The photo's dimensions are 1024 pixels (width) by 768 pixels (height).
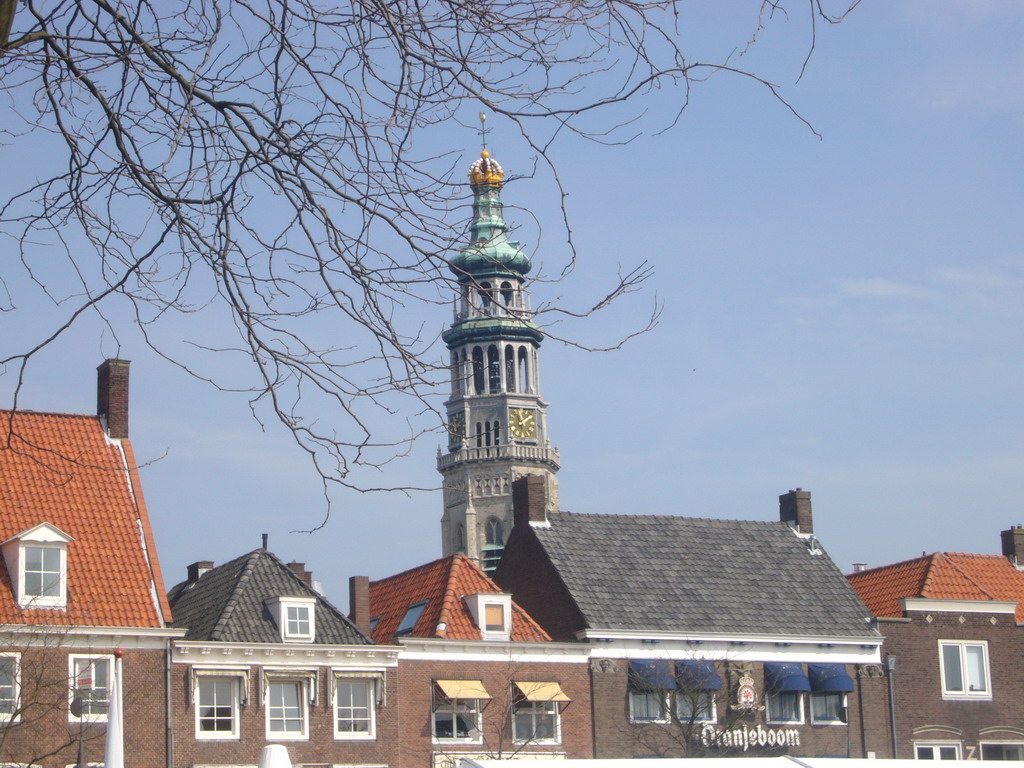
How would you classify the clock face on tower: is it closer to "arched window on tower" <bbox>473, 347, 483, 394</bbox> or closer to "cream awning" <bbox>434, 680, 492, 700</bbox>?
"arched window on tower" <bbox>473, 347, 483, 394</bbox>

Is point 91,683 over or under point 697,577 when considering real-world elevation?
under

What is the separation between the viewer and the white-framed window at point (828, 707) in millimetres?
39688

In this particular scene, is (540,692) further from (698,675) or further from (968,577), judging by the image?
(968,577)

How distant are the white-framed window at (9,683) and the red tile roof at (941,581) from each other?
22691 mm

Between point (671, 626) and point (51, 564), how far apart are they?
48.7 ft

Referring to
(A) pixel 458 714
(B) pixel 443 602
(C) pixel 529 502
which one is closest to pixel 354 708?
(A) pixel 458 714

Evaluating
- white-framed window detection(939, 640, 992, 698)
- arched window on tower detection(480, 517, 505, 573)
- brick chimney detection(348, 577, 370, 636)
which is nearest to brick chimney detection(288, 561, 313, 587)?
brick chimney detection(348, 577, 370, 636)

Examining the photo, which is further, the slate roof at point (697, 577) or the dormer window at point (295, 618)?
the slate roof at point (697, 577)

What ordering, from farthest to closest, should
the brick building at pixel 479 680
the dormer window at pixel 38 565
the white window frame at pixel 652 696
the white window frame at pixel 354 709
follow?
the white window frame at pixel 652 696 → the brick building at pixel 479 680 → the white window frame at pixel 354 709 → the dormer window at pixel 38 565

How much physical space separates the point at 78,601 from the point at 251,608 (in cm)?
437

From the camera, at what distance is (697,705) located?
1468 inches

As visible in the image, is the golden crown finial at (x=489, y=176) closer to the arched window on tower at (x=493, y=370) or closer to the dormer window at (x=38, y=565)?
the dormer window at (x=38, y=565)

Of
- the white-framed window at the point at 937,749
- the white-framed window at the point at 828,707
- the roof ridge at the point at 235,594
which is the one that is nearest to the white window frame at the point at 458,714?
the roof ridge at the point at 235,594

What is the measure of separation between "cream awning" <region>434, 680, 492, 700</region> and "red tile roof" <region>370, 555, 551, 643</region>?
3.43 ft
